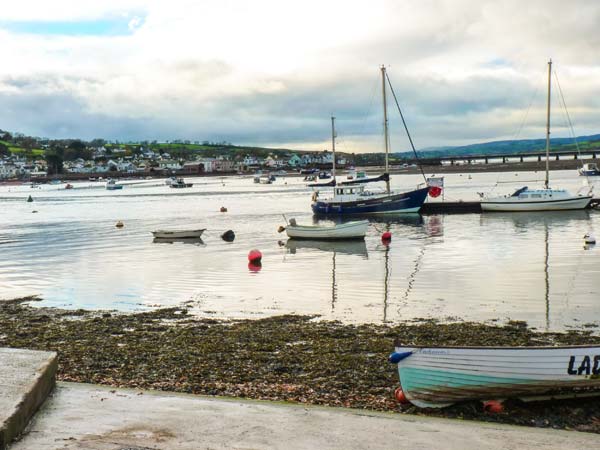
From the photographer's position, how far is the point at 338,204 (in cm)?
6100

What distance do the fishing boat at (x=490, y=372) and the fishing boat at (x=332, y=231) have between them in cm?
2940

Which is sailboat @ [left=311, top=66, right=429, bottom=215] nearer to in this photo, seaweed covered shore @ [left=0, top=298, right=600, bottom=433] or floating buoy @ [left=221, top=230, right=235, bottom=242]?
floating buoy @ [left=221, top=230, right=235, bottom=242]

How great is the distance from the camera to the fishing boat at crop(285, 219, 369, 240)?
38906 millimetres

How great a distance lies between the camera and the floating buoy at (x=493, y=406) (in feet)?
30.5

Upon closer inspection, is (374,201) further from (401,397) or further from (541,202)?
(401,397)

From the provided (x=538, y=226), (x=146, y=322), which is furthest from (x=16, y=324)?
(x=538, y=226)

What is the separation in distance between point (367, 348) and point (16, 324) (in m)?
9.26

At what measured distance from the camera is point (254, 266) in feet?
95.9

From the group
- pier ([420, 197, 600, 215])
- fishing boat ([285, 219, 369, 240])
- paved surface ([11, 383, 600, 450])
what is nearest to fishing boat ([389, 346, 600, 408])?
paved surface ([11, 383, 600, 450])

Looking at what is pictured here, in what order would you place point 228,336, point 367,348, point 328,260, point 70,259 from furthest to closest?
point 70,259, point 328,260, point 228,336, point 367,348

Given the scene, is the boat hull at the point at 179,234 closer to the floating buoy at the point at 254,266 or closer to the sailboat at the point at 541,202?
the floating buoy at the point at 254,266

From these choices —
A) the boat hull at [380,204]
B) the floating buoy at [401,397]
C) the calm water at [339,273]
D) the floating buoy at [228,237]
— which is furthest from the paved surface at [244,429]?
the boat hull at [380,204]

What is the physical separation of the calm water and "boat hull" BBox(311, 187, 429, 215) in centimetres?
931

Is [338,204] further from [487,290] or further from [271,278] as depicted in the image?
[487,290]
